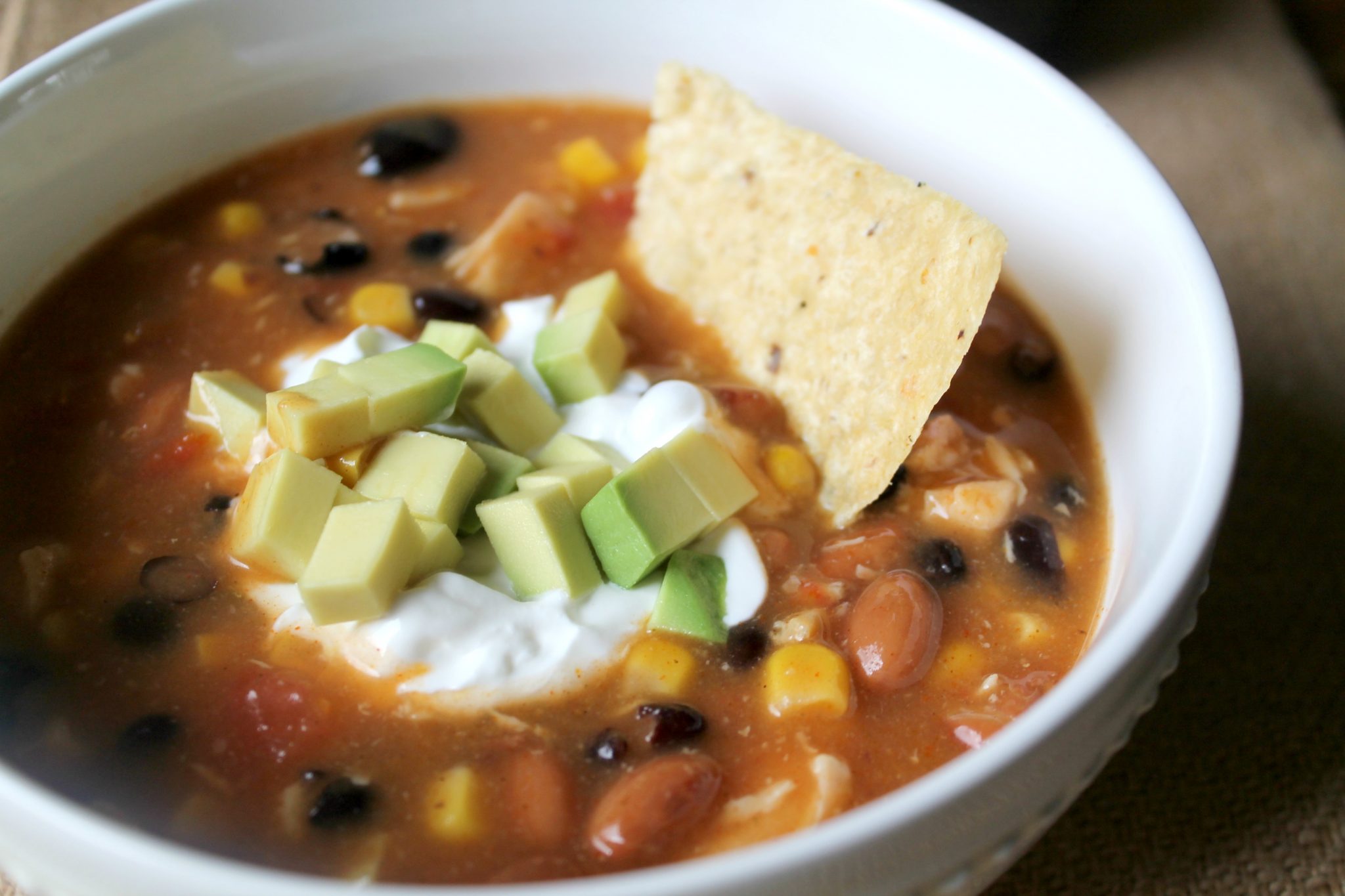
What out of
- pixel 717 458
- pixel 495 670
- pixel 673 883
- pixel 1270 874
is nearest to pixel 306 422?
pixel 495 670

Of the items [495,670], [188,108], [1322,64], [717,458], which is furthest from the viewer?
[1322,64]

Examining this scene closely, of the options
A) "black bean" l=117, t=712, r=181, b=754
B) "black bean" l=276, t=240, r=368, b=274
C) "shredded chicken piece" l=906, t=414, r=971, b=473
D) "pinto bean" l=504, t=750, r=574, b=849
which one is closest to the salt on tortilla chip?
"shredded chicken piece" l=906, t=414, r=971, b=473

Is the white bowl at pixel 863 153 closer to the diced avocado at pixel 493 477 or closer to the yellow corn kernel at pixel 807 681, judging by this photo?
the yellow corn kernel at pixel 807 681

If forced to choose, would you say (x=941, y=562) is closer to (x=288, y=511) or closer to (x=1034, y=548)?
(x=1034, y=548)

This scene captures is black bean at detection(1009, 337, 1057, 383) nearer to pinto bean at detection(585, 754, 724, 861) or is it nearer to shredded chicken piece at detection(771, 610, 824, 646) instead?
shredded chicken piece at detection(771, 610, 824, 646)

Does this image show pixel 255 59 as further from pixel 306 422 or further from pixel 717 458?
pixel 717 458

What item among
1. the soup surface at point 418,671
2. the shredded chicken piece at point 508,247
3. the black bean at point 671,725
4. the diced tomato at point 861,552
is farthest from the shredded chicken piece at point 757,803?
the shredded chicken piece at point 508,247

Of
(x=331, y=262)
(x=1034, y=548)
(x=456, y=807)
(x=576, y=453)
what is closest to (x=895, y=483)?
(x=1034, y=548)
